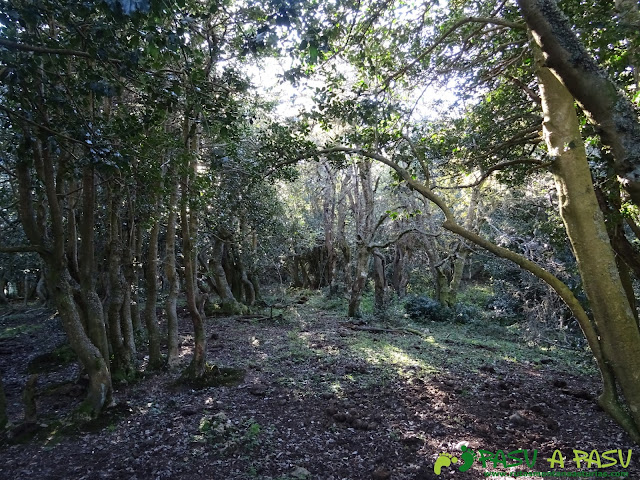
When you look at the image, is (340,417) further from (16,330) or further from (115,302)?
(16,330)

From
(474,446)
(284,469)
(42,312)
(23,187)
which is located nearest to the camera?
(284,469)

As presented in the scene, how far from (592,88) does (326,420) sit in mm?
4215

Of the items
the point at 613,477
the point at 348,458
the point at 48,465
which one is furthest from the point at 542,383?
the point at 48,465

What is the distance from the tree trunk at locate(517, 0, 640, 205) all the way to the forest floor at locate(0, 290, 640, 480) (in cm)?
258

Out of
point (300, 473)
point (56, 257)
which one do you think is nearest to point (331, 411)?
point (300, 473)

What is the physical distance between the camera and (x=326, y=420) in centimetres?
481

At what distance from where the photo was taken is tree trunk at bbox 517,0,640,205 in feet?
7.52

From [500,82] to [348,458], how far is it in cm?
551

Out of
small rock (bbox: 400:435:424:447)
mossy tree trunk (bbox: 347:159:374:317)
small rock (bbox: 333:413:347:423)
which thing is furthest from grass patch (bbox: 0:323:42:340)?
small rock (bbox: 400:435:424:447)

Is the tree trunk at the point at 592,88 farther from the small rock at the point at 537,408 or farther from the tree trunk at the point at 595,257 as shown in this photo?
the small rock at the point at 537,408

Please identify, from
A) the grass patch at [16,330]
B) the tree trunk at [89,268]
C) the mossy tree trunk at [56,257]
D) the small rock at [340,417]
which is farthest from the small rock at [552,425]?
the grass patch at [16,330]

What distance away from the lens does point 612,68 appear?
3959mm

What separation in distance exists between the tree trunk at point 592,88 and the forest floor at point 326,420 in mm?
2579

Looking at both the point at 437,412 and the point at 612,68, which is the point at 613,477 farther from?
the point at 612,68
